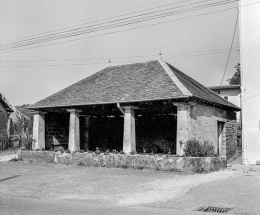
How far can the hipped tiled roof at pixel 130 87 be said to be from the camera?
569 inches

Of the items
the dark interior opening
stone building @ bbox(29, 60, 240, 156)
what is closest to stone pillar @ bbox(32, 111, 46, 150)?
stone building @ bbox(29, 60, 240, 156)

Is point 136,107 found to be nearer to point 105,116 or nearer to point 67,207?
point 105,116

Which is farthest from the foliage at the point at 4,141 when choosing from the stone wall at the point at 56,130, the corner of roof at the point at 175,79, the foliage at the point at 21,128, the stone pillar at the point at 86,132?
the corner of roof at the point at 175,79

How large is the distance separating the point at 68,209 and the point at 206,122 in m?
9.98

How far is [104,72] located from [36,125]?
4.65 meters

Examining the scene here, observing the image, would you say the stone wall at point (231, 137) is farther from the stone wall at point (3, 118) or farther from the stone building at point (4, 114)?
the stone wall at point (3, 118)

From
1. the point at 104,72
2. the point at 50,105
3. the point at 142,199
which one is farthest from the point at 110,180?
the point at 104,72

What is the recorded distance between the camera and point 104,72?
1928 centimetres

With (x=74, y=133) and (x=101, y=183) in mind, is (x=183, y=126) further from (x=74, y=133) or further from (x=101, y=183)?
(x=74, y=133)

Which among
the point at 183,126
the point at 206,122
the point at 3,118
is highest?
the point at 3,118

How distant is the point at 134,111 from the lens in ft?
57.2

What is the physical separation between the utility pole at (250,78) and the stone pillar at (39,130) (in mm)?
9836

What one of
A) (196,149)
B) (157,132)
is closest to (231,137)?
(157,132)

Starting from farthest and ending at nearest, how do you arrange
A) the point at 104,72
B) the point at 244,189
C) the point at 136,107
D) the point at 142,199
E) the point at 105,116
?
the point at 105,116, the point at 104,72, the point at 136,107, the point at 244,189, the point at 142,199
